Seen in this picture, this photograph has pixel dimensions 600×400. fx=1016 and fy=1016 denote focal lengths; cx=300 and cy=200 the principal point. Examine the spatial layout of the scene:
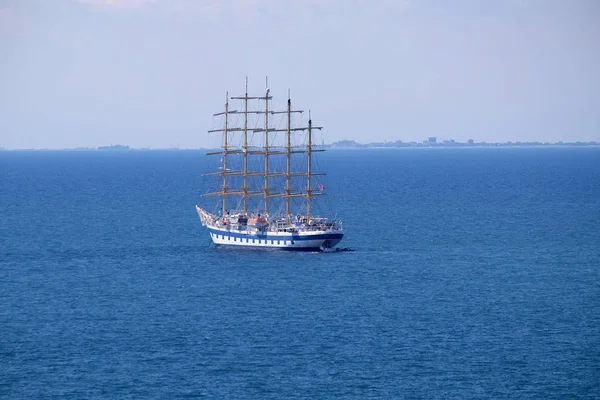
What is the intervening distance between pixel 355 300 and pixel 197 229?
60084 millimetres

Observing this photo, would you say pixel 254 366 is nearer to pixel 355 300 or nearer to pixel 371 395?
pixel 371 395

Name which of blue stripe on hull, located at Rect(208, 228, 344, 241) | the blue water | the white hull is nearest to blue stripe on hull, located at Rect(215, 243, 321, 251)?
the white hull

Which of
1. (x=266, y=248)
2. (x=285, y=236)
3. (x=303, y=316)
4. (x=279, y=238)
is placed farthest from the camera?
(x=266, y=248)

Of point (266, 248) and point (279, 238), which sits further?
point (266, 248)

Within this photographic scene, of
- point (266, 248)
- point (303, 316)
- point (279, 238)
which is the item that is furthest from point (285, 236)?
point (303, 316)

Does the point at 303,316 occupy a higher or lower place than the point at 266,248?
lower

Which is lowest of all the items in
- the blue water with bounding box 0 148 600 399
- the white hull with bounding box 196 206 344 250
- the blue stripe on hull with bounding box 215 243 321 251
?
the blue water with bounding box 0 148 600 399

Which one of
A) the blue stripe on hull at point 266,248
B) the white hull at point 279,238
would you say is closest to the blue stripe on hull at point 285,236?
the white hull at point 279,238

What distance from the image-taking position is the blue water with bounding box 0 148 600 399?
72.0 metres

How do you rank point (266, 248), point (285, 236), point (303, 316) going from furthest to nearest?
point (266, 248), point (285, 236), point (303, 316)

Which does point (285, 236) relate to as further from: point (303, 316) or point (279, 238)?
point (303, 316)

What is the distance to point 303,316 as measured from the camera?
297 ft

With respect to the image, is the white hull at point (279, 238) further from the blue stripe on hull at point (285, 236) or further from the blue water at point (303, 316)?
the blue water at point (303, 316)

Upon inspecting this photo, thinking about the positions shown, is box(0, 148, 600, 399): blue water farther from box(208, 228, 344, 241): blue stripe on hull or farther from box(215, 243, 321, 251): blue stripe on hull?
box(208, 228, 344, 241): blue stripe on hull
